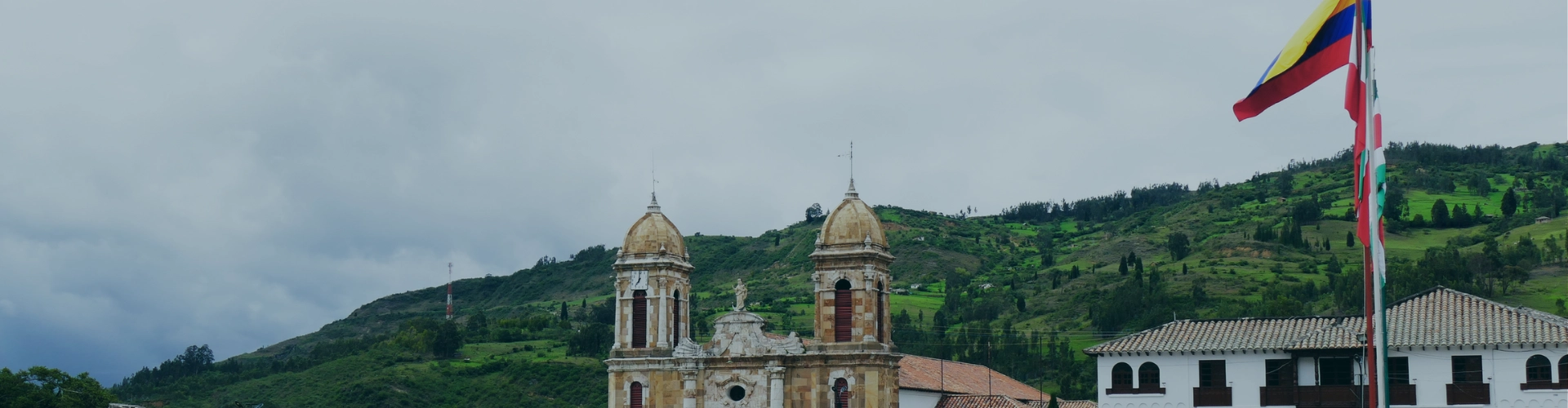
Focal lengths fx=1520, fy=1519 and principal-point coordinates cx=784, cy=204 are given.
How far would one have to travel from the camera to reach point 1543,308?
101688 mm

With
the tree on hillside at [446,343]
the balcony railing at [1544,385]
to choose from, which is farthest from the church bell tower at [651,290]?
the tree on hillside at [446,343]

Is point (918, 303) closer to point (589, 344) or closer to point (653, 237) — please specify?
point (589, 344)

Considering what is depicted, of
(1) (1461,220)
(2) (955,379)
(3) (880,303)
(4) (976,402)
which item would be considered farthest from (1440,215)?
(3) (880,303)

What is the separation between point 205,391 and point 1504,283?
104 metres

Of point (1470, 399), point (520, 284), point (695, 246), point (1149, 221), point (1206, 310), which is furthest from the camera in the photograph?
point (520, 284)

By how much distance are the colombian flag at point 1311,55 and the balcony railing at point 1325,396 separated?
25.7 m

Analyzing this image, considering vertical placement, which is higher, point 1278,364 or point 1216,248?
point 1216,248

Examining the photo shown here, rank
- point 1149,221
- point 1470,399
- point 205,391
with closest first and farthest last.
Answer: point 1470,399 → point 205,391 → point 1149,221

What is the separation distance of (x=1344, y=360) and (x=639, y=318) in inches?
1021

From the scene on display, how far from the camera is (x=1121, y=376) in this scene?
53844 millimetres

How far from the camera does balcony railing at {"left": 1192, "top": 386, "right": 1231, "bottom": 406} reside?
52.4 m

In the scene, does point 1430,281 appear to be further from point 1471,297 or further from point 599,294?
point 599,294

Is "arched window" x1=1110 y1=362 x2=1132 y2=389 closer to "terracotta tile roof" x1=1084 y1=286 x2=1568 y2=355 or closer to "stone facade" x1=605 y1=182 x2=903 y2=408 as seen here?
"terracotta tile roof" x1=1084 y1=286 x2=1568 y2=355

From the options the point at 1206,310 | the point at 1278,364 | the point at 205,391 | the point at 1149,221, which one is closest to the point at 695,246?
the point at 1149,221
